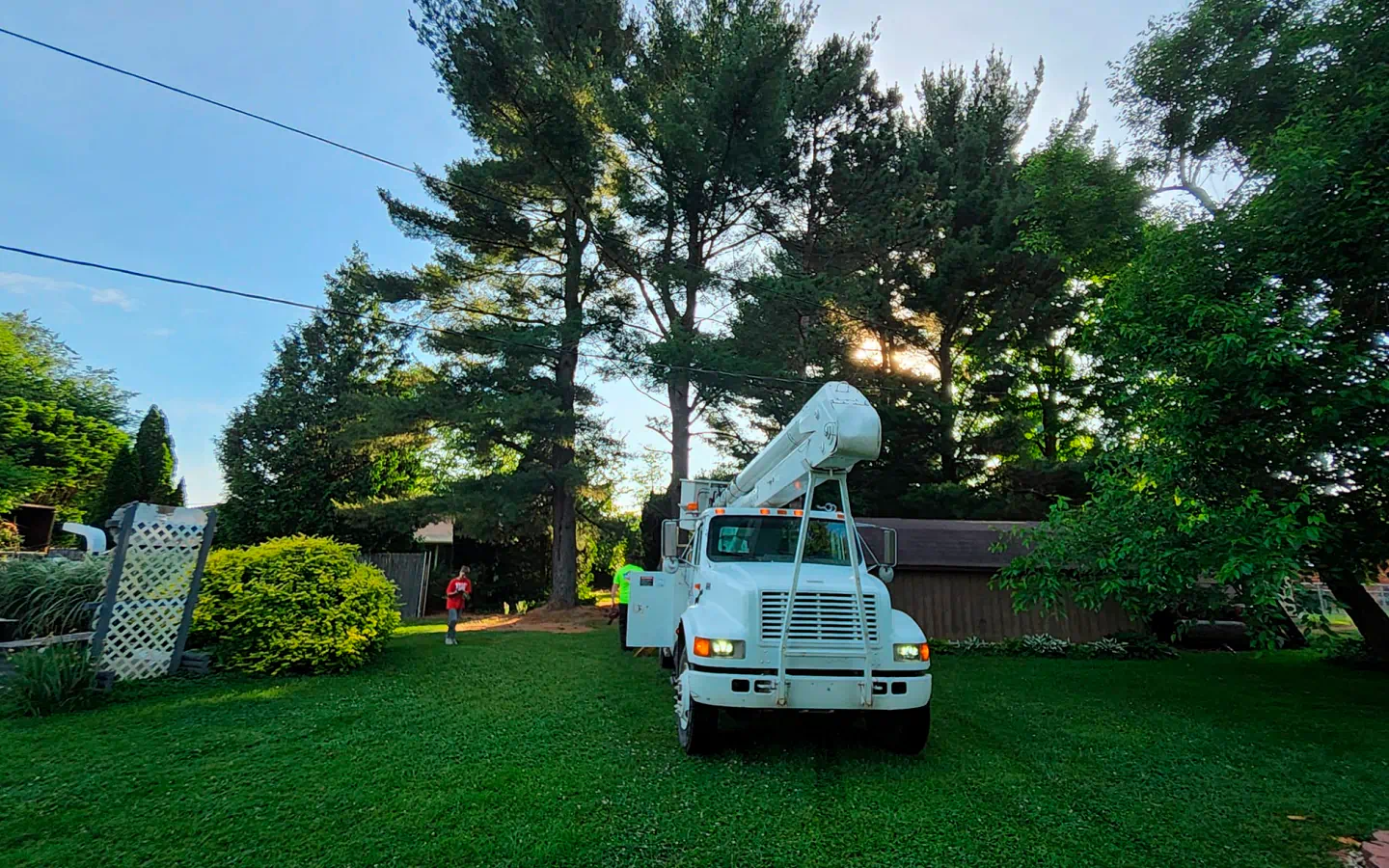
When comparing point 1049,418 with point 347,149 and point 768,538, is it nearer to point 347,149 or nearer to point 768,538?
point 768,538

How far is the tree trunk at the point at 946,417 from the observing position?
52.6 feet

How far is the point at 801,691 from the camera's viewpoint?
464 centimetres

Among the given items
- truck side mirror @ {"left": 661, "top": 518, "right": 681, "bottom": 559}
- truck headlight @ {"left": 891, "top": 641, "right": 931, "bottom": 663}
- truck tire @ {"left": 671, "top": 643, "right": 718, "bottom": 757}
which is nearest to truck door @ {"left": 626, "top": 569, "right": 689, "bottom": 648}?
truck side mirror @ {"left": 661, "top": 518, "right": 681, "bottom": 559}

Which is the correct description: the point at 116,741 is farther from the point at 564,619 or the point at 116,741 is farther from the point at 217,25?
the point at 564,619

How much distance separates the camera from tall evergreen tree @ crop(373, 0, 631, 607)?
14.7m

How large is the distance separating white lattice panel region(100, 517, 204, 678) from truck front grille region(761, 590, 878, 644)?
6.62 m

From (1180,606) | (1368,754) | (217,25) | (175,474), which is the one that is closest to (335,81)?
(217,25)

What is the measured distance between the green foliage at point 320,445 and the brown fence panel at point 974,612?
1222cm

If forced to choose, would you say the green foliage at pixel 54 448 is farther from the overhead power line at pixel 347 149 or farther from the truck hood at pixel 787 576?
the truck hood at pixel 787 576

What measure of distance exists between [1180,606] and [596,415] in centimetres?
1344

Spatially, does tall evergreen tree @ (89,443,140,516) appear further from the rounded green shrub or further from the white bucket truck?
the white bucket truck

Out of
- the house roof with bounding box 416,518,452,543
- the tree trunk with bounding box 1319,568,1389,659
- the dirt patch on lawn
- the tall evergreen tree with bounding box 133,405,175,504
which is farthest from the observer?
the tall evergreen tree with bounding box 133,405,175,504

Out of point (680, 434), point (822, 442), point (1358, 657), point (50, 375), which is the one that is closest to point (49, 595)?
point (822, 442)

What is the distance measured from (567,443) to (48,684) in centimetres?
1106
